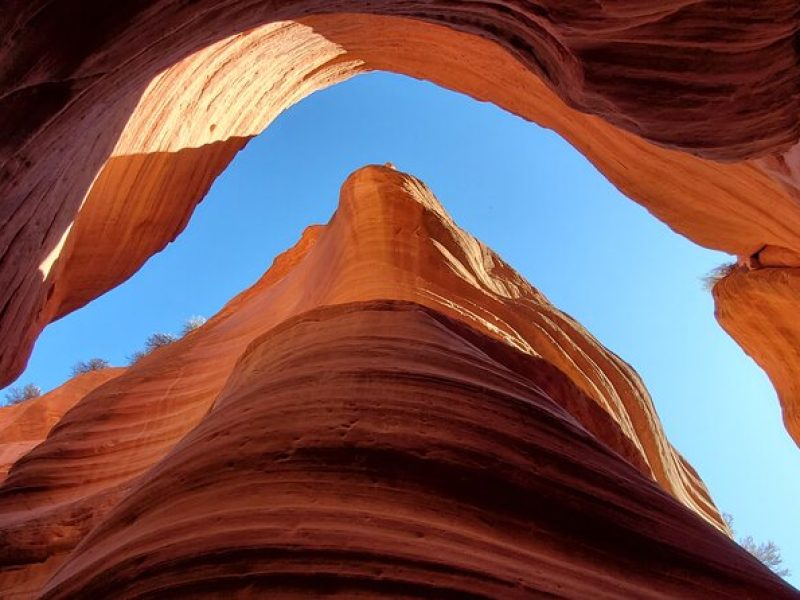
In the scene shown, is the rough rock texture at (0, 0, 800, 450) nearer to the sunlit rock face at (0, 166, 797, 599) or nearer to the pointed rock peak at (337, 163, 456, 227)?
the sunlit rock face at (0, 166, 797, 599)

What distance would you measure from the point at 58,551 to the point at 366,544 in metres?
3.66

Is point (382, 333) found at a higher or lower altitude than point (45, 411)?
lower

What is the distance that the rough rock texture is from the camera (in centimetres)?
292

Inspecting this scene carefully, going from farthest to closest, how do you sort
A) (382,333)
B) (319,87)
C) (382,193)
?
1. (319,87)
2. (382,193)
3. (382,333)

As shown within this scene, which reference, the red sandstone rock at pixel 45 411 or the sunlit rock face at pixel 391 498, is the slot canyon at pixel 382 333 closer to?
the sunlit rock face at pixel 391 498

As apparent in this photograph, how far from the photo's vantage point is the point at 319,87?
9.99 metres

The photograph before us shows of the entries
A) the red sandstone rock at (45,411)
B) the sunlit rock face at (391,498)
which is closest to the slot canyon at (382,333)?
the sunlit rock face at (391,498)

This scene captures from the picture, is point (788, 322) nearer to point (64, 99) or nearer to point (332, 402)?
point (332, 402)

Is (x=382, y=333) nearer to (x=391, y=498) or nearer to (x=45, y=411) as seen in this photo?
(x=391, y=498)

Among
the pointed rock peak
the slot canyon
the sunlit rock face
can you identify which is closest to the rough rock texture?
the slot canyon

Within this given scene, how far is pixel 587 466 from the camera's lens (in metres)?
2.82

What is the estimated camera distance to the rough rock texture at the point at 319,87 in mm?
2918

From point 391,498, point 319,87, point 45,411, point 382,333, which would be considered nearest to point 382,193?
point 382,333

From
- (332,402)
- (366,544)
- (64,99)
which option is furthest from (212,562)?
(64,99)
